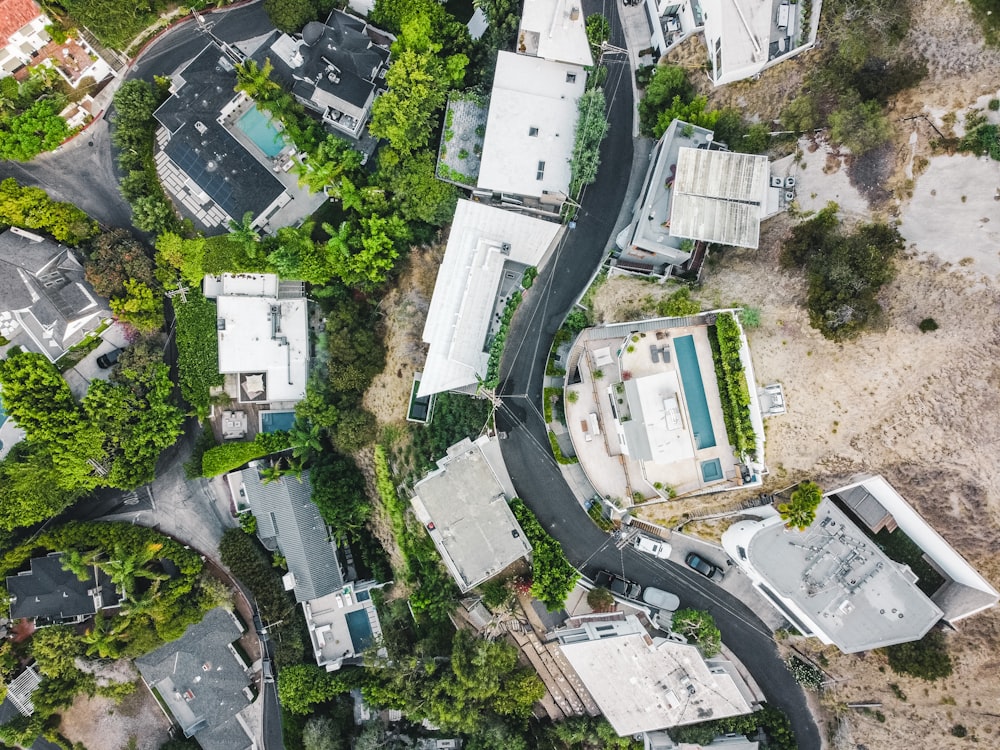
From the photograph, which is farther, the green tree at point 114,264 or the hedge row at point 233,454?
the hedge row at point 233,454

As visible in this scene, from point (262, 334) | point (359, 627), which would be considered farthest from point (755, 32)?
point (359, 627)

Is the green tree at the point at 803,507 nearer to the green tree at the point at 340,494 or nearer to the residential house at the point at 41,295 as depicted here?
the green tree at the point at 340,494

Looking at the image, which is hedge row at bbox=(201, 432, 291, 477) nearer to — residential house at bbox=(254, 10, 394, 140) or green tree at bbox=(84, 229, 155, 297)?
green tree at bbox=(84, 229, 155, 297)

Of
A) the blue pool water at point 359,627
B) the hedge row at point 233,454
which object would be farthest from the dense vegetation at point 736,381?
the hedge row at point 233,454

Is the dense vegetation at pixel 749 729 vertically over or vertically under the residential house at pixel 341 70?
under

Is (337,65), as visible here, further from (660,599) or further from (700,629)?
(700,629)

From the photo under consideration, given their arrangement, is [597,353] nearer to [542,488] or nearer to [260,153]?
[542,488]

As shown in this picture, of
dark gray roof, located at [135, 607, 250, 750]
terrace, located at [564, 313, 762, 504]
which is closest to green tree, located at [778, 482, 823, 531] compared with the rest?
terrace, located at [564, 313, 762, 504]

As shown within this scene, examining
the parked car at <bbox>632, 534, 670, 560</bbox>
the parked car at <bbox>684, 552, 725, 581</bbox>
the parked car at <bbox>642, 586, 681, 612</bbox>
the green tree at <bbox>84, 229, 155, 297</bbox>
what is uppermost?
the green tree at <bbox>84, 229, 155, 297</bbox>
